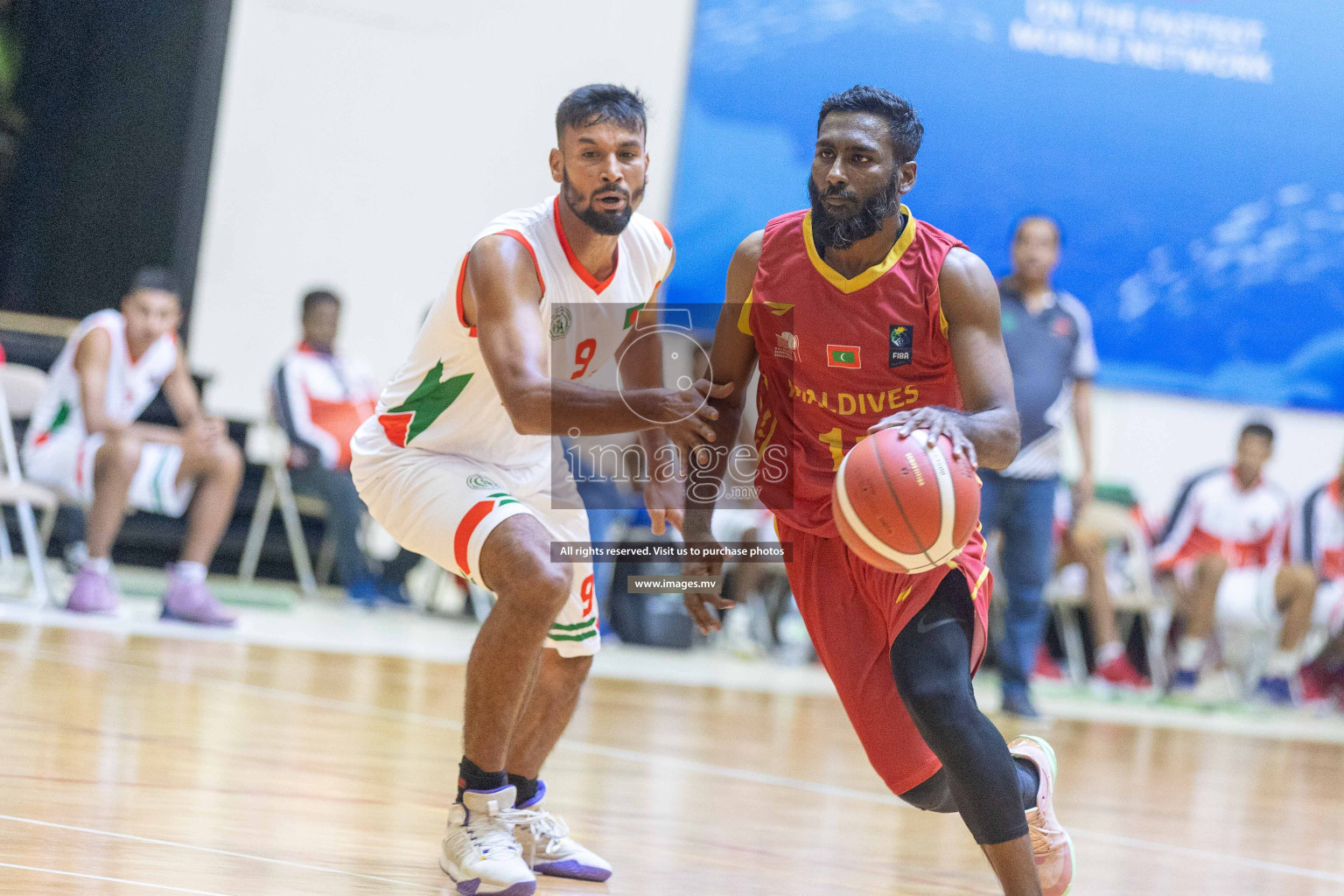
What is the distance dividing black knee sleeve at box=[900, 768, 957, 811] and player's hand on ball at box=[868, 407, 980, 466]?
25.7 inches

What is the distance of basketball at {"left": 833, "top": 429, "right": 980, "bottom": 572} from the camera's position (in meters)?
2.40

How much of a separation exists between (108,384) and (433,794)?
12.5 feet

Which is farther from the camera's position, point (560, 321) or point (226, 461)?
point (226, 461)

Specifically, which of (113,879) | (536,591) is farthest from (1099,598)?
(113,879)

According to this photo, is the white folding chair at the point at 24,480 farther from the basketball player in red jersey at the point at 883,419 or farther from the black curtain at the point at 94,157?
the basketball player in red jersey at the point at 883,419

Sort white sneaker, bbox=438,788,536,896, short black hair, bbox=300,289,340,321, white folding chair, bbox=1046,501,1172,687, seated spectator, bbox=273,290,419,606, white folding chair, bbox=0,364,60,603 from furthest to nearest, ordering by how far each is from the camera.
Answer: white folding chair, bbox=1046,501,1172,687, short black hair, bbox=300,289,340,321, seated spectator, bbox=273,290,419,606, white folding chair, bbox=0,364,60,603, white sneaker, bbox=438,788,536,896

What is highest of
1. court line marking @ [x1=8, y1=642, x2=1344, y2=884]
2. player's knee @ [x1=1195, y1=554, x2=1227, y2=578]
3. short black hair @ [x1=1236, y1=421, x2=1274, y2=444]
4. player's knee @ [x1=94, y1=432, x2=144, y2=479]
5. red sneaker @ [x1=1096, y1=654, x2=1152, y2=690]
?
short black hair @ [x1=1236, y1=421, x2=1274, y2=444]

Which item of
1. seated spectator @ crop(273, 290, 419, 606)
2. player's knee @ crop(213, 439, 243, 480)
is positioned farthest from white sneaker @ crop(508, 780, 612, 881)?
seated spectator @ crop(273, 290, 419, 606)

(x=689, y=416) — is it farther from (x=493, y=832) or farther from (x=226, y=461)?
(x=226, y=461)

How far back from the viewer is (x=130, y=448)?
644cm

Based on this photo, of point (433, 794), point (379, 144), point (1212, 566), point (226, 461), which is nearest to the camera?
point (433, 794)

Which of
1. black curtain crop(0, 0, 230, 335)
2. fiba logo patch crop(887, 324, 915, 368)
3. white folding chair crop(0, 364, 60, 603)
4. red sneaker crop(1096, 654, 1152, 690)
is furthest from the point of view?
black curtain crop(0, 0, 230, 335)

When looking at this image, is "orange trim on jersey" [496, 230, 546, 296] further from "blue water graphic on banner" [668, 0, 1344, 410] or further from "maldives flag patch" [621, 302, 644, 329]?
"blue water graphic on banner" [668, 0, 1344, 410]

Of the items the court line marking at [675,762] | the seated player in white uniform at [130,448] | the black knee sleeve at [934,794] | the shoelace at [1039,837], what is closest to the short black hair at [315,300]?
the seated player in white uniform at [130,448]
